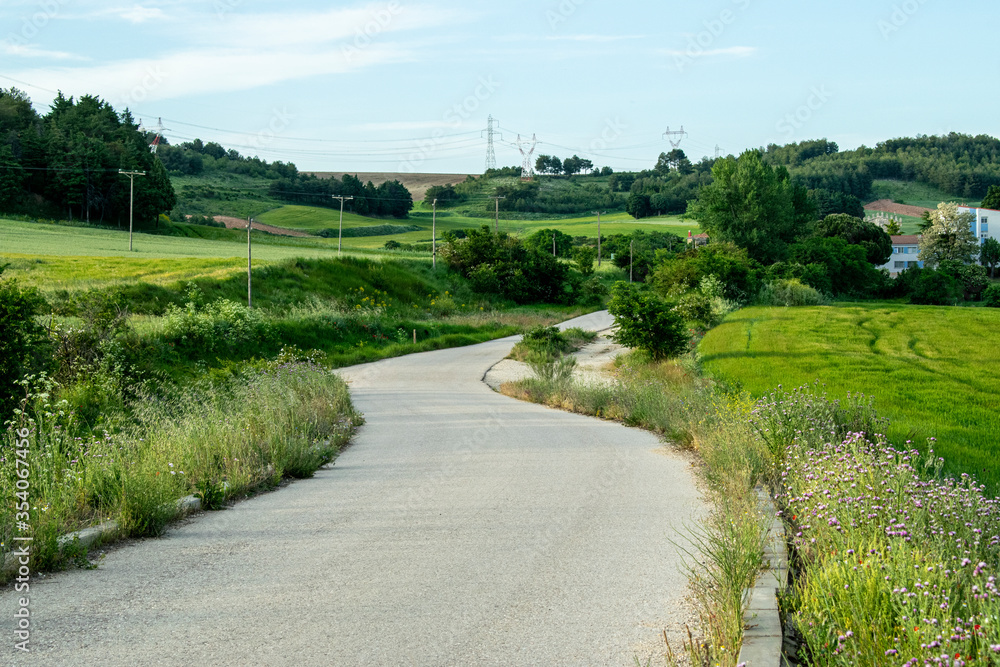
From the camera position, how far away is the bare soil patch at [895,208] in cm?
15038

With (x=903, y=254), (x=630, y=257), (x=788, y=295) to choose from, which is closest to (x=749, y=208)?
(x=630, y=257)

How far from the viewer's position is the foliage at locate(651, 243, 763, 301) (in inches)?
2205

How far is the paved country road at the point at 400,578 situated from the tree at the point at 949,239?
112 metres

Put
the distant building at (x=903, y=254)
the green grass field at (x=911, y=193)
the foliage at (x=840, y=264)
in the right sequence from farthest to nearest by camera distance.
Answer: the green grass field at (x=911, y=193) < the distant building at (x=903, y=254) < the foliage at (x=840, y=264)

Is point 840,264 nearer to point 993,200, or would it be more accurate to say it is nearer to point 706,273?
point 706,273

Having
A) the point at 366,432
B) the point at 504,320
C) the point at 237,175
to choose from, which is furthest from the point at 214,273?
the point at 237,175

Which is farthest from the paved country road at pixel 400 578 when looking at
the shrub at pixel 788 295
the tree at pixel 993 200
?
the tree at pixel 993 200

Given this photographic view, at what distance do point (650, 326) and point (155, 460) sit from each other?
24.3 meters

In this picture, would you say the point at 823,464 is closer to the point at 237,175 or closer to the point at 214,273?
the point at 214,273

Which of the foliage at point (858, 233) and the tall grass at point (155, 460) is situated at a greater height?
the foliage at point (858, 233)

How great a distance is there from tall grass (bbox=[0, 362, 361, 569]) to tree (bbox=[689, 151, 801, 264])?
80.4m

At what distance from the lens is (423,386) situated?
2608cm

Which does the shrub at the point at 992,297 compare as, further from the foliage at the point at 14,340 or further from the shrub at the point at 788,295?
the foliage at the point at 14,340
